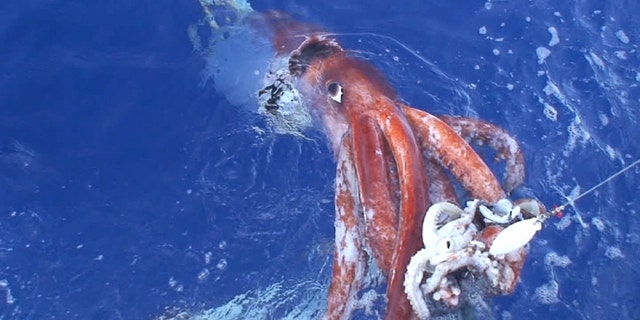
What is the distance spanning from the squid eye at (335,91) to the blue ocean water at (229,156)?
0.57 meters

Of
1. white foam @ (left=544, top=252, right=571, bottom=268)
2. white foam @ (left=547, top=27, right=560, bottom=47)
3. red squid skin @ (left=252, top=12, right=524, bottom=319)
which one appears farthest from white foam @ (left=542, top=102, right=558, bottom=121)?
white foam @ (left=544, top=252, right=571, bottom=268)

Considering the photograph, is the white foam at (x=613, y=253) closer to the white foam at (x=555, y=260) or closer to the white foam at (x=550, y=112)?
the white foam at (x=555, y=260)

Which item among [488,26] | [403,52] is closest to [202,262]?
[403,52]

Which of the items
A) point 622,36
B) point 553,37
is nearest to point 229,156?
point 553,37

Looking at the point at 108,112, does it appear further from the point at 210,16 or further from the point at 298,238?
the point at 298,238

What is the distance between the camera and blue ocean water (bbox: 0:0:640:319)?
670 cm

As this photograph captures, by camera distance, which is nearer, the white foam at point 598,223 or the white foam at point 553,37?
the white foam at point 598,223

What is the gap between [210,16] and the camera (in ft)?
27.8

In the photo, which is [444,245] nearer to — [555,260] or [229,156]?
[555,260]

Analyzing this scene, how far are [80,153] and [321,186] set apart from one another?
8.21 feet

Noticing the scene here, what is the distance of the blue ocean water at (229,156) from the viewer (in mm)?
6699

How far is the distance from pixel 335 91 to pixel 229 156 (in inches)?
50.6

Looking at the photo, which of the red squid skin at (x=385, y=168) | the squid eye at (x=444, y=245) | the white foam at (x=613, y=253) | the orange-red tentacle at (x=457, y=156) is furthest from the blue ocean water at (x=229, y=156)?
the squid eye at (x=444, y=245)

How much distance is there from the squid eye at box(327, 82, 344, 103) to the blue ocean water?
568 millimetres
